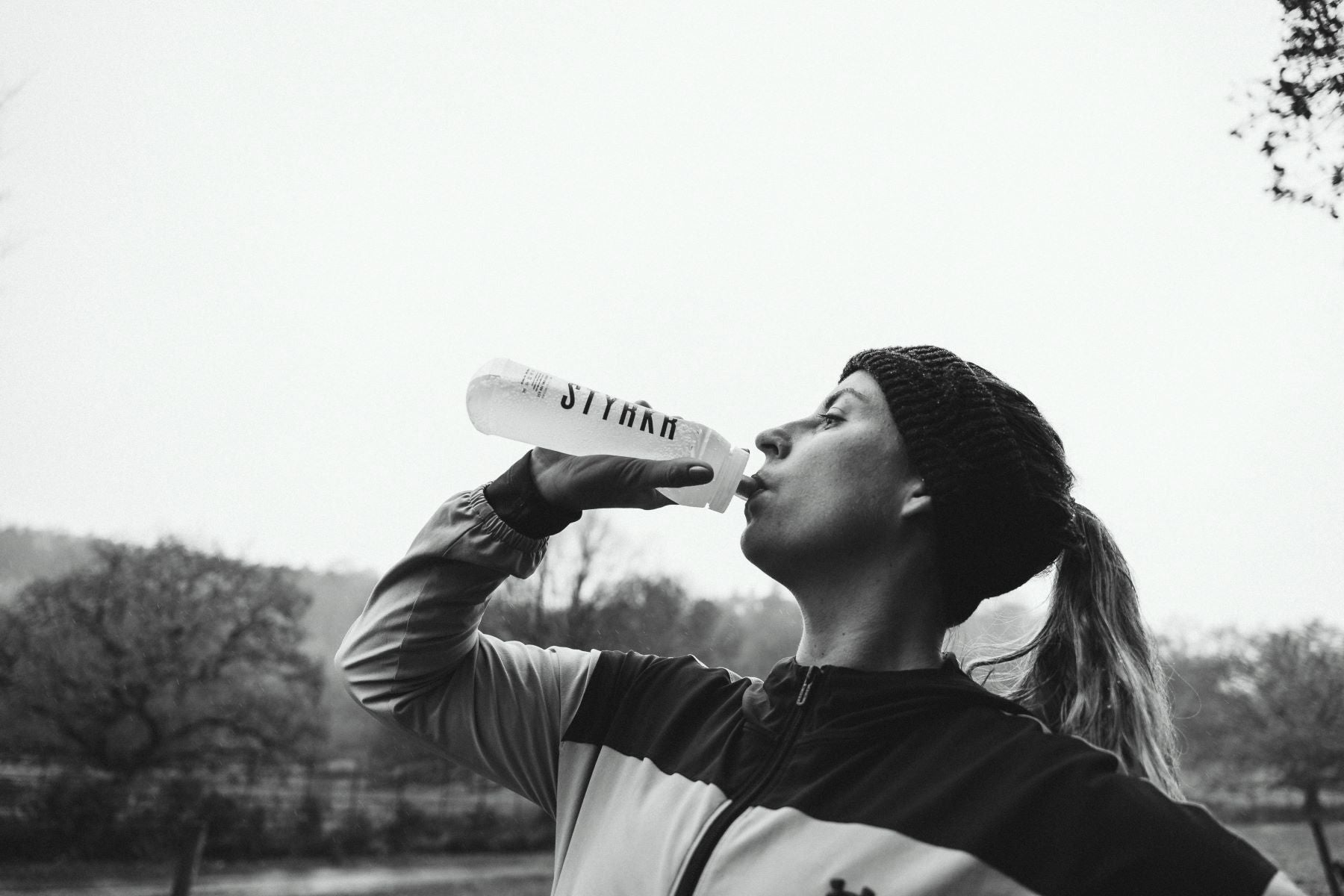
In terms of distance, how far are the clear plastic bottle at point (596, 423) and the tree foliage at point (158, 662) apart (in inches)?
160

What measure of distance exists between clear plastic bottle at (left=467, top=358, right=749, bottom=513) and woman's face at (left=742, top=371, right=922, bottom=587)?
10cm

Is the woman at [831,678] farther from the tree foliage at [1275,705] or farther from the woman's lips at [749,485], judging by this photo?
the tree foliage at [1275,705]

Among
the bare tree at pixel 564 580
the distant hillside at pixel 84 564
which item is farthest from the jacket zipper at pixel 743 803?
the bare tree at pixel 564 580

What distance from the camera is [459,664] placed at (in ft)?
3.61

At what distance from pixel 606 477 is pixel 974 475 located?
488mm

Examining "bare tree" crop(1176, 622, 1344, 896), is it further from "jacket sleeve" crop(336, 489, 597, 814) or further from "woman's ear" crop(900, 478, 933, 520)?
"jacket sleeve" crop(336, 489, 597, 814)

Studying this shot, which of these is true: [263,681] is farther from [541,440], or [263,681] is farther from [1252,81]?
[1252,81]

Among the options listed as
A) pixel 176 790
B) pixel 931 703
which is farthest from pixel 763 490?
pixel 176 790

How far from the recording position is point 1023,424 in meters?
1.16

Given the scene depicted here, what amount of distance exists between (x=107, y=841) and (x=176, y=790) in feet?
1.48

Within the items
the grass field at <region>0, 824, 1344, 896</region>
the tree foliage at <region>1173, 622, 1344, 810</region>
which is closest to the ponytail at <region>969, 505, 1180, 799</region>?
the tree foliage at <region>1173, 622, 1344, 810</region>

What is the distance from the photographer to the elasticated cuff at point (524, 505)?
3.43ft

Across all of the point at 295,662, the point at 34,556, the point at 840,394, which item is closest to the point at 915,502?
the point at 840,394

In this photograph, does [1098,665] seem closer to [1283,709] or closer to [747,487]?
[747,487]
